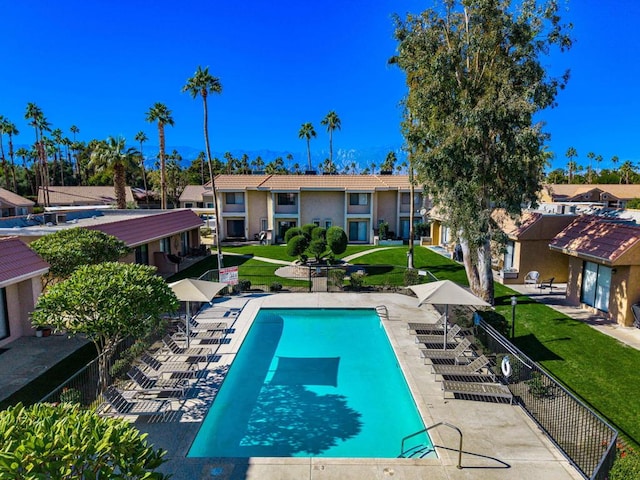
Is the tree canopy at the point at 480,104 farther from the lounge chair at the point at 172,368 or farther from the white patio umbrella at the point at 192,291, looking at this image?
the lounge chair at the point at 172,368

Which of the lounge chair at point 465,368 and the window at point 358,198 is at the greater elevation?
the window at point 358,198

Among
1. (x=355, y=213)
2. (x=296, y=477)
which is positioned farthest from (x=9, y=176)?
(x=296, y=477)

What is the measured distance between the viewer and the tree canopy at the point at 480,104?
1675cm

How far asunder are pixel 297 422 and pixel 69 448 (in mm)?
7349

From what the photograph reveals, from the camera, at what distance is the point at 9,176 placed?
70.3m

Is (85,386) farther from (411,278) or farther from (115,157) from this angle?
(115,157)

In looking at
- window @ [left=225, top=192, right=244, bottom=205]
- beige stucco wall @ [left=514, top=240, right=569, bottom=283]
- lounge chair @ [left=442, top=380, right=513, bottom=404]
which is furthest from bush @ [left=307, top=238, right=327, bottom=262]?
window @ [left=225, top=192, right=244, bottom=205]

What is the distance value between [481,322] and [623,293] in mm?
7396

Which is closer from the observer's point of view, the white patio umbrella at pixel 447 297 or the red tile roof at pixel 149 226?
the white patio umbrella at pixel 447 297

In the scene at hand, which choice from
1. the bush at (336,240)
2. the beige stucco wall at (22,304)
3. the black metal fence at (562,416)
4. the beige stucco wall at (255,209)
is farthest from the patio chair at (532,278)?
the beige stucco wall at (255,209)

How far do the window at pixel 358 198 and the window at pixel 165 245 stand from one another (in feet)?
61.4

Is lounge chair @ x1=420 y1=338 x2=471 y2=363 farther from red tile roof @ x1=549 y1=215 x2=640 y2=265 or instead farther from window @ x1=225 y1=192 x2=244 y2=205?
window @ x1=225 y1=192 x2=244 y2=205

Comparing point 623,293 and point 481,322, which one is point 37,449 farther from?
point 623,293

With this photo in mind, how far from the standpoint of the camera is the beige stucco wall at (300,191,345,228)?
41.7 metres
